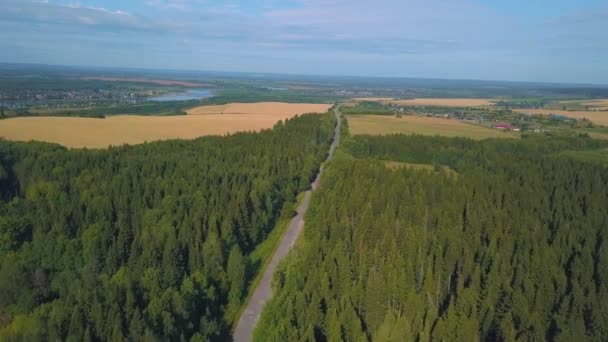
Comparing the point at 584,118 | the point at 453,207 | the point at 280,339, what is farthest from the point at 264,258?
the point at 584,118

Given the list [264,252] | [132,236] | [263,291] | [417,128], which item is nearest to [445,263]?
[263,291]

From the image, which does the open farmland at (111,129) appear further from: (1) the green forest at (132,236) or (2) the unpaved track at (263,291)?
(2) the unpaved track at (263,291)

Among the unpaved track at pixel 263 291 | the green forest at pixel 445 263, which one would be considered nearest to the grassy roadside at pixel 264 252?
the unpaved track at pixel 263 291

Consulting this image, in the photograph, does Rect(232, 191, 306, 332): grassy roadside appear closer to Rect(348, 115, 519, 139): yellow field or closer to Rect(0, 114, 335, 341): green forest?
Rect(0, 114, 335, 341): green forest

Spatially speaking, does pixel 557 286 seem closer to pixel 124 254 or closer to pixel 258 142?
pixel 124 254

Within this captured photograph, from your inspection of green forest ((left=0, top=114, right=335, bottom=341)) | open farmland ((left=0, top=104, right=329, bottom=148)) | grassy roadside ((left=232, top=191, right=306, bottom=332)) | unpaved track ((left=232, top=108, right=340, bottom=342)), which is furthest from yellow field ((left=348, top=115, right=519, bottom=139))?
unpaved track ((left=232, top=108, right=340, bottom=342))

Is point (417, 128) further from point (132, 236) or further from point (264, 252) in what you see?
point (132, 236)
